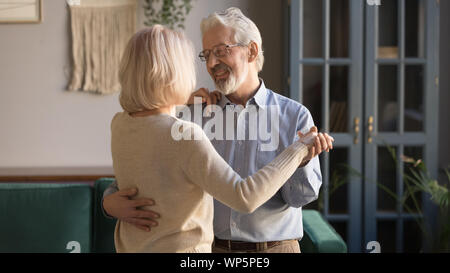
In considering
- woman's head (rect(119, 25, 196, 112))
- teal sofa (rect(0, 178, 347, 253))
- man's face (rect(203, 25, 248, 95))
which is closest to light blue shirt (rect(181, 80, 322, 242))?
man's face (rect(203, 25, 248, 95))

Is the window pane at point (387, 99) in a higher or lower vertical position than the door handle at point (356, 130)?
higher

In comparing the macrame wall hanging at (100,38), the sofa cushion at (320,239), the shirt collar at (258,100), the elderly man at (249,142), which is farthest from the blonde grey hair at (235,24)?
the macrame wall hanging at (100,38)

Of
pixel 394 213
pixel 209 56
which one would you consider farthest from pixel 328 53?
pixel 209 56

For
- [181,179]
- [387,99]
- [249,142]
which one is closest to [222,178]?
[181,179]

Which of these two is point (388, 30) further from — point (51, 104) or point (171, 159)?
point (171, 159)

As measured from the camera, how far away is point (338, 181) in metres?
3.19

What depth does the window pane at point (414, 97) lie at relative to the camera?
3148 mm

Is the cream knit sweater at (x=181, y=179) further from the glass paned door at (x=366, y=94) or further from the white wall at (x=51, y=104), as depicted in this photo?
the white wall at (x=51, y=104)

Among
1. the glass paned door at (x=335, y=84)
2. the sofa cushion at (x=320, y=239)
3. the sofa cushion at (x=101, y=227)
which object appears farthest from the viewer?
the glass paned door at (x=335, y=84)

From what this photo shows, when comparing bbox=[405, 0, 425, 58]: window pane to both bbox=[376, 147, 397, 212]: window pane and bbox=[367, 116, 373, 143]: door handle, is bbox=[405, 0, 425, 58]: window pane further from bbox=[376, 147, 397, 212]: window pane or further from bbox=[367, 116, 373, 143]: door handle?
bbox=[376, 147, 397, 212]: window pane

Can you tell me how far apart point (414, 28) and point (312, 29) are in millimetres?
559

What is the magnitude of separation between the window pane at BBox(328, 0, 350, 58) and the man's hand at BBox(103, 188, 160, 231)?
2.20 m

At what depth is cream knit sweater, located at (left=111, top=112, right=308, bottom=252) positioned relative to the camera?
1.08m

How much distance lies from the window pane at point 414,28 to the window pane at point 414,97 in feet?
0.29
